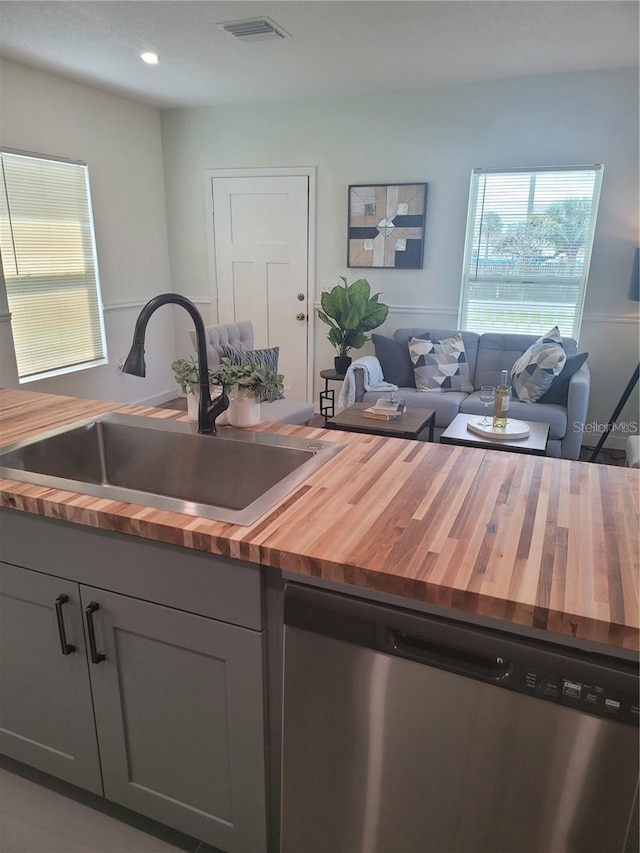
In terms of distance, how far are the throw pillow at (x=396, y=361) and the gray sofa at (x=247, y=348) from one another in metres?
0.91

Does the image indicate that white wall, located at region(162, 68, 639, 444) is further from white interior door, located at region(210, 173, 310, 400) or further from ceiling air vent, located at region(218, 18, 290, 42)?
ceiling air vent, located at region(218, 18, 290, 42)

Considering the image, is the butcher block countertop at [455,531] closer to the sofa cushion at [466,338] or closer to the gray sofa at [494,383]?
the gray sofa at [494,383]

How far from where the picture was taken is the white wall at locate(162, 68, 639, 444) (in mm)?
3918

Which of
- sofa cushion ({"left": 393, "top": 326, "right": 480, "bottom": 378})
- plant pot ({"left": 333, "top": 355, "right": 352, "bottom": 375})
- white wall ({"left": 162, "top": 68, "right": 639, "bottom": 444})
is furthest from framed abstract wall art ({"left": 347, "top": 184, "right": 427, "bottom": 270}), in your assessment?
plant pot ({"left": 333, "top": 355, "right": 352, "bottom": 375})

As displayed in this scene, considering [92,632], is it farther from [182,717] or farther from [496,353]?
[496,353]

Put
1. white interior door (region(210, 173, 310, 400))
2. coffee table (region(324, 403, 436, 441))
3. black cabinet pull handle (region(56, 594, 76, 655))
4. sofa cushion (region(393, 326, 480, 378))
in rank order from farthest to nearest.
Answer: white interior door (region(210, 173, 310, 400)) → sofa cushion (region(393, 326, 480, 378)) → coffee table (region(324, 403, 436, 441)) → black cabinet pull handle (region(56, 594, 76, 655))

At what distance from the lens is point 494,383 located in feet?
14.1

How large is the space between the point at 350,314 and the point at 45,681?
3.49 m

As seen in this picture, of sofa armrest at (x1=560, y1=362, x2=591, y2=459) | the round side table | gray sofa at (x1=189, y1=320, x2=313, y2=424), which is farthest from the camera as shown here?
the round side table

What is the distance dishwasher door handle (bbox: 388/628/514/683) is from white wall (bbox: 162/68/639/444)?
3.92m

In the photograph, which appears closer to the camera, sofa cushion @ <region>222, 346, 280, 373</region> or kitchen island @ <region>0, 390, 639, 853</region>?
kitchen island @ <region>0, 390, 639, 853</region>

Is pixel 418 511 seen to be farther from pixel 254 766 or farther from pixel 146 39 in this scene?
pixel 146 39

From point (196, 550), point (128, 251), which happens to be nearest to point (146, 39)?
point (128, 251)

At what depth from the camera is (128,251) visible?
4.86 meters
